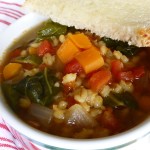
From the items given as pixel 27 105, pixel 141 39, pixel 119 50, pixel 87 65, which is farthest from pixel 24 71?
pixel 141 39

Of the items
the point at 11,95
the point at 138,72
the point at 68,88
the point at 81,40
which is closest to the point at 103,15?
the point at 81,40

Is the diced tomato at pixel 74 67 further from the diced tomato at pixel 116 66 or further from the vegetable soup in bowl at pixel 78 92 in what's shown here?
the diced tomato at pixel 116 66

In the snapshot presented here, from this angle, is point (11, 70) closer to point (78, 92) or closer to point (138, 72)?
point (78, 92)

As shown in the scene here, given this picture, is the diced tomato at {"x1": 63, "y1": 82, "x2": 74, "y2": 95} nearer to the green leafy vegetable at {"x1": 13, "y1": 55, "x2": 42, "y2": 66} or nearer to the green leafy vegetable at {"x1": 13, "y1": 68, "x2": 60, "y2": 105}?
the green leafy vegetable at {"x1": 13, "y1": 68, "x2": 60, "y2": 105}

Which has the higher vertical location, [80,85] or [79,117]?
[80,85]

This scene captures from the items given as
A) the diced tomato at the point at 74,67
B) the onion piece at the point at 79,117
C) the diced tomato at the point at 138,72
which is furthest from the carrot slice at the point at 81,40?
the onion piece at the point at 79,117

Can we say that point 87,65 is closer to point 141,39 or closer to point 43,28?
point 141,39
